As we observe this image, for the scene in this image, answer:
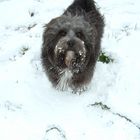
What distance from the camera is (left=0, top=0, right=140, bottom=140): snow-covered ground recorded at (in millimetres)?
5906

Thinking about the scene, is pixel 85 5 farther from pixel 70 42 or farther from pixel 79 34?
pixel 70 42

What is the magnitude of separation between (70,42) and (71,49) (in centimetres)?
10

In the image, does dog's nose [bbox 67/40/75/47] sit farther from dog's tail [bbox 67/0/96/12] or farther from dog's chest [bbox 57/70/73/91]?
dog's tail [bbox 67/0/96/12]

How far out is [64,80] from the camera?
668cm

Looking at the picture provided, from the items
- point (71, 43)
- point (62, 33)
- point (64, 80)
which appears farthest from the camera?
point (64, 80)

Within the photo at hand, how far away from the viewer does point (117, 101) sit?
6535 mm

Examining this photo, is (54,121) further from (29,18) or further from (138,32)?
(29,18)

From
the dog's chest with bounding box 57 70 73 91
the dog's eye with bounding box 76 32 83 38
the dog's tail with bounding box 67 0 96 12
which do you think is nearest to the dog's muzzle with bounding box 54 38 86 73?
the dog's eye with bounding box 76 32 83 38

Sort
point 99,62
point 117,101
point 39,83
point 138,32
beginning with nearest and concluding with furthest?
point 117,101 < point 39,83 < point 99,62 < point 138,32

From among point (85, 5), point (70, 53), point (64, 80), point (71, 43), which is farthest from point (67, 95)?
point (85, 5)

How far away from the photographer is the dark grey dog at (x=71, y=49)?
6.04m

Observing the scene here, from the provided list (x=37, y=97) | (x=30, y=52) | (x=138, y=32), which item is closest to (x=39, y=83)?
(x=37, y=97)

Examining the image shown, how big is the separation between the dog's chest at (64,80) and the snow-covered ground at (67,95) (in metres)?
0.11

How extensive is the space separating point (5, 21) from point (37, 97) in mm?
3030
